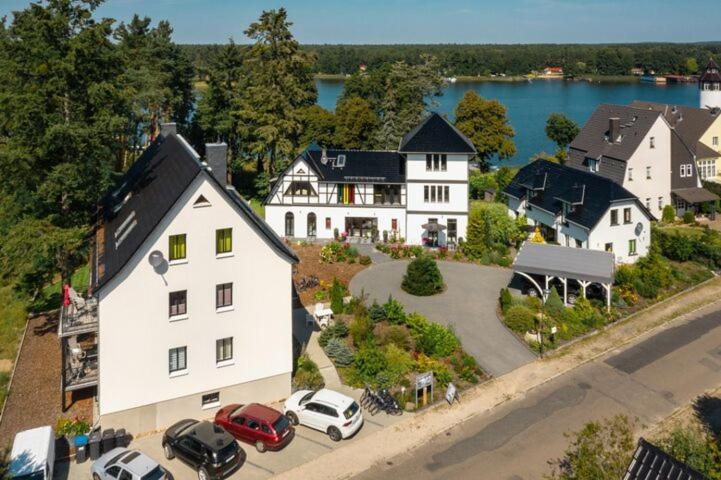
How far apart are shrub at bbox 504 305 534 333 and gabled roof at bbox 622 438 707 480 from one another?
58.5 ft

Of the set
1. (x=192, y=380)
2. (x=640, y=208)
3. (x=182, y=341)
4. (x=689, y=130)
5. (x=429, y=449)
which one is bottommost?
(x=429, y=449)

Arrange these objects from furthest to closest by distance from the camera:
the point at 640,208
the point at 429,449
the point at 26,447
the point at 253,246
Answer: the point at 640,208, the point at 253,246, the point at 429,449, the point at 26,447

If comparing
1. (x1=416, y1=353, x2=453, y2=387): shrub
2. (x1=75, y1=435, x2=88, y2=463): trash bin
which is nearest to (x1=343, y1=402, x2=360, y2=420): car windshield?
(x1=416, y1=353, x2=453, y2=387): shrub

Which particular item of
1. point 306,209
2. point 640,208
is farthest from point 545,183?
point 306,209

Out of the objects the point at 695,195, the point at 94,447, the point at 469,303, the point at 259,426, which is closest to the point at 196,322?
the point at 259,426

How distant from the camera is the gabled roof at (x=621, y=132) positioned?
169ft

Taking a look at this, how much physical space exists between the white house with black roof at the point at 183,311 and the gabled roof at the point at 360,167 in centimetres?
2224

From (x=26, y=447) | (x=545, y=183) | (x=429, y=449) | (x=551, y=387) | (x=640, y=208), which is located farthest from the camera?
(x=545, y=183)

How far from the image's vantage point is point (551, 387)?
27.7m

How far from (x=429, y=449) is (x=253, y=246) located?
32.9 ft

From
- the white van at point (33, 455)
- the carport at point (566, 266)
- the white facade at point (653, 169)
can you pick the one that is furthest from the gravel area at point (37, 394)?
the white facade at point (653, 169)

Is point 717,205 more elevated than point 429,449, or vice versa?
point 717,205

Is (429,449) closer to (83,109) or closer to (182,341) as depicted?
(182,341)

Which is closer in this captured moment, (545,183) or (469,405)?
(469,405)
